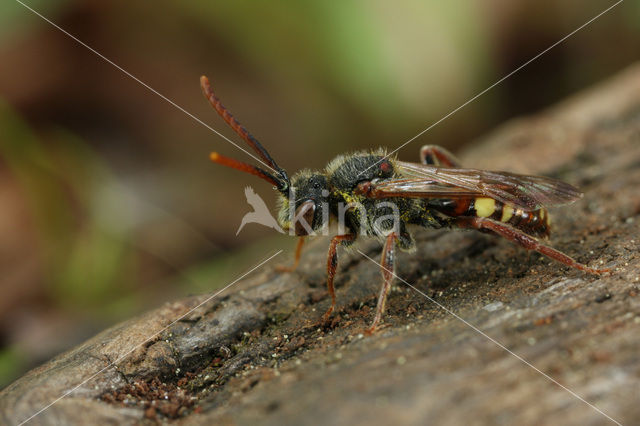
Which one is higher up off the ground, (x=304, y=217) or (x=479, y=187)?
(x=304, y=217)

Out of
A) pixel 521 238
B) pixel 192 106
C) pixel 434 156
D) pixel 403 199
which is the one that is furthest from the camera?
pixel 192 106

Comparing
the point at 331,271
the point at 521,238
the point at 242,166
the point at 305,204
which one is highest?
the point at 242,166

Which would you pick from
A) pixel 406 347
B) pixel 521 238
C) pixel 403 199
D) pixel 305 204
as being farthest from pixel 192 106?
pixel 406 347

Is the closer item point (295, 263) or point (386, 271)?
point (386, 271)

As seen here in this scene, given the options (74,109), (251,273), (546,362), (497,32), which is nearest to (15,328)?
(251,273)

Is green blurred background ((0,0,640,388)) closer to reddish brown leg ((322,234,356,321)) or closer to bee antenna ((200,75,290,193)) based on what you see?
bee antenna ((200,75,290,193))

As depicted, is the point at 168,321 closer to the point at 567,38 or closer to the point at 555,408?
the point at 555,408

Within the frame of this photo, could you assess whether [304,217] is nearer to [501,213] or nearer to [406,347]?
[406,347]

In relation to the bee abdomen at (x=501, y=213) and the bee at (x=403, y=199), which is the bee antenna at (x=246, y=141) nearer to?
the bee at (x=403, y=199)
